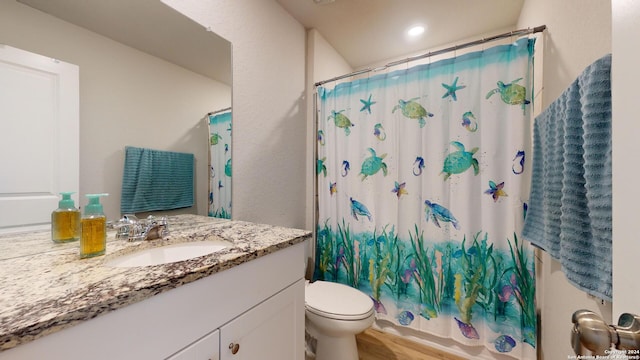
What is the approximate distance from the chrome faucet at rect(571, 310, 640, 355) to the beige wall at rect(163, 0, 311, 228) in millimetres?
1325

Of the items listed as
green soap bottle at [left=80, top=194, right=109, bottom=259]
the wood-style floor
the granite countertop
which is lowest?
the wood-style floor

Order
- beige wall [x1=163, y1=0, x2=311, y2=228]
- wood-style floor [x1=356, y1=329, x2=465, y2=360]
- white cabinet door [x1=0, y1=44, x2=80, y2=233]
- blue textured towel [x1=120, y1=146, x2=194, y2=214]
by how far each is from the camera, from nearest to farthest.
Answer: white cabinet door [x1=0, y1=44, x2=80, y2=233] → blue textured towel [x1=120, y1=146, x2=194, y2=214] → beige wall [x1=163, y1=0, x2=311, y2=228] → wood-style floor [x1=356, y1=329, x2=465, y2=360]

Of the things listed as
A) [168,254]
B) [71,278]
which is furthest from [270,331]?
[71,278]

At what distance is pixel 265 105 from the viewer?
5.02 ft

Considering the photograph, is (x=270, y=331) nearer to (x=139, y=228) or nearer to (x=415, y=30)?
(x=139, y=228)

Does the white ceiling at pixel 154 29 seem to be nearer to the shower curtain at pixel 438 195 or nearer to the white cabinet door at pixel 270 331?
the shower curtain at pixel 438 195

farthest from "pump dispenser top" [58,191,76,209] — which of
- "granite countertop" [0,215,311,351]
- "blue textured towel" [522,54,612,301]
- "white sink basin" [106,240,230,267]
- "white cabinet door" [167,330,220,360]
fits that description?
"blue textured towel" [522,54,612,301]

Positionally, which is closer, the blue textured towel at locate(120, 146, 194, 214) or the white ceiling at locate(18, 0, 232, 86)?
the white ceiling at locate(18, 0, 232, 86)

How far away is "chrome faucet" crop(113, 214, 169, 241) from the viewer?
2.91 feet

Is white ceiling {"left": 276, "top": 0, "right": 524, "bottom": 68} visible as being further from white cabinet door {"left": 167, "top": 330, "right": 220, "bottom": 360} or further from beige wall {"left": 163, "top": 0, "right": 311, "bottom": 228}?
white cabinet door {"left": 167, "top": 330, "right": 220, "bottom": 360}

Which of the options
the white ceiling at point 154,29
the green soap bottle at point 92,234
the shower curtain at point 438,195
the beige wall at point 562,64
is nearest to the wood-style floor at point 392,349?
the shower curtain at point 438,195

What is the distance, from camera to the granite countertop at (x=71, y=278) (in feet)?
1.33

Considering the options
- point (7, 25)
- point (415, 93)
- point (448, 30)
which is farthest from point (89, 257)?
point (448, 30)

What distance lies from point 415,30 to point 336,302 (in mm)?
2122
